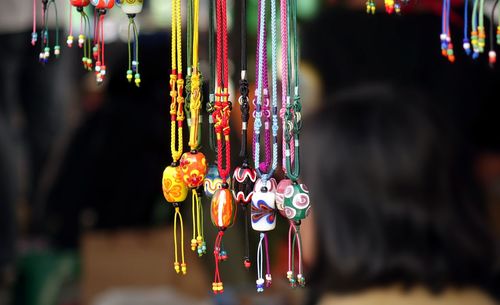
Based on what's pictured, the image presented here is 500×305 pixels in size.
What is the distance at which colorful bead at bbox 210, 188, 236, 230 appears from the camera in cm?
108

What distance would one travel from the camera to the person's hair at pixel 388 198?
6.19 feet

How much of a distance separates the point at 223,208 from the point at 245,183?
0.15 ft

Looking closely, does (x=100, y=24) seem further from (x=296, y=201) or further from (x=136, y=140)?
(x=136, y=140)

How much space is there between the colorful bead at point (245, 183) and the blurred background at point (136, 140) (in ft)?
2.68

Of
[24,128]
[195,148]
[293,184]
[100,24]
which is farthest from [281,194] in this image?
[24,128]

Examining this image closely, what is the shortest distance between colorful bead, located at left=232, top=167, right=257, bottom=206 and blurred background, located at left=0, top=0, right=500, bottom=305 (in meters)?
0.82

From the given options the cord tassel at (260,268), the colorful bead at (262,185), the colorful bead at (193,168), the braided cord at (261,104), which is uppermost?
the braided cord at (261,104)

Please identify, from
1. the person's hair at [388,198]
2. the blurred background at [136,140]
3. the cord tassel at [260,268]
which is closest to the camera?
the cord tassel at [260,268]

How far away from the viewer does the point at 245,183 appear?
43.5 inches

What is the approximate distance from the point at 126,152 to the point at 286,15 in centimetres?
168

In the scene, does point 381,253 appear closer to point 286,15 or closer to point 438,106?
point 438,106

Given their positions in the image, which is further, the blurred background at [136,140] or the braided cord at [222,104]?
→ the blurred background at [136,140]

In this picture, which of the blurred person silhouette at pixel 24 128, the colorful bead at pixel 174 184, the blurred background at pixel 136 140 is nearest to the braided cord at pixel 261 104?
the colorful bead at pixel 174 184

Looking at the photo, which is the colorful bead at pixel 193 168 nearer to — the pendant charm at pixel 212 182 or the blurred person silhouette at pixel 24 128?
the pendant charm at pixel 212 182
